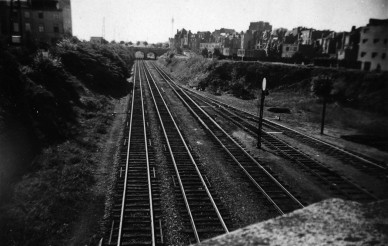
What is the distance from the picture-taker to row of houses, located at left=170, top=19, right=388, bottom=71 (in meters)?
48.9

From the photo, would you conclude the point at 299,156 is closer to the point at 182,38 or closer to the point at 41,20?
the point at 41,20

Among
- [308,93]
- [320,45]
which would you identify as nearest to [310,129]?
[308,93]

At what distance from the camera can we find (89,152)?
16.7m

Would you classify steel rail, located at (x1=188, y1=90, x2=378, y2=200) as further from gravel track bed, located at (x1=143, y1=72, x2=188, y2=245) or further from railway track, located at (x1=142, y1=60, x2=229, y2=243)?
gravel track bed, located at (x1=143, y1=72, x2=188, y2=245)

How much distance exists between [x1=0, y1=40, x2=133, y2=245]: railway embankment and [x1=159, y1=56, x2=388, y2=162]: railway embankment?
614 inches

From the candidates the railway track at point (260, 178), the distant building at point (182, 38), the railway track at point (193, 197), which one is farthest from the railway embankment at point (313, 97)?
the distant building at point (182, 38)

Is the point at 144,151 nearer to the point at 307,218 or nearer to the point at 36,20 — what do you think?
the point at 307,218

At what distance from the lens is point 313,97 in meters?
34.7

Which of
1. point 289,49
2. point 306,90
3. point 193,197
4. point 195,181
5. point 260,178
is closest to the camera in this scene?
point 193,197

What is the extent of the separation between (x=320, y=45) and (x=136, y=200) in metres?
77.6

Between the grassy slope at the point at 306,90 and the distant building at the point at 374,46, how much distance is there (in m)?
15.3

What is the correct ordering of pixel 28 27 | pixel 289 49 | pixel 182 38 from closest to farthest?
pixel 28 27 → pixel 289 49 → pixel 182 38

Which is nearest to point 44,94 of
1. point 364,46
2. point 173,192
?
point 173,192

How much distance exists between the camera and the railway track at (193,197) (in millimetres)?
9492
